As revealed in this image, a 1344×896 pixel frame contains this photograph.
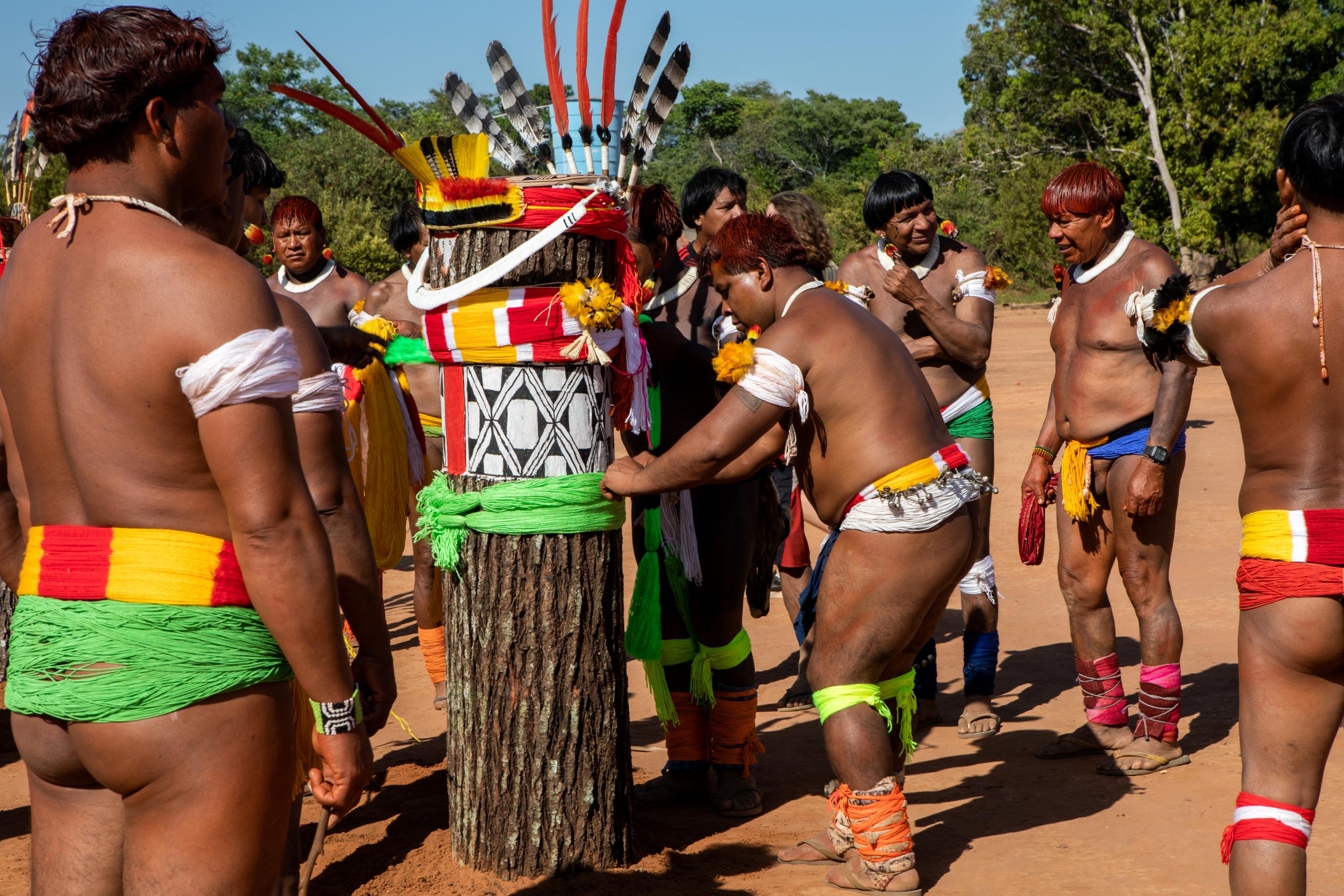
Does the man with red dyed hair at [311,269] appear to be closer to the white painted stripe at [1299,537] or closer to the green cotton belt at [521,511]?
the green cotton belt at [521,511]

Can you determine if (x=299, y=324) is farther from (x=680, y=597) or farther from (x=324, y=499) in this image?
(x=680, y=597)

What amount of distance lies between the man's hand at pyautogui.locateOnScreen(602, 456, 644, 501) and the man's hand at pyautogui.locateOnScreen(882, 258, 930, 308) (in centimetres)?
208

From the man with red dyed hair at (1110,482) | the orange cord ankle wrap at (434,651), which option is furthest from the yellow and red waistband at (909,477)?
the orange cord ankle wrap at (434,651)

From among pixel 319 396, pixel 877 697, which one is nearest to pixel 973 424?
pixel 877 697

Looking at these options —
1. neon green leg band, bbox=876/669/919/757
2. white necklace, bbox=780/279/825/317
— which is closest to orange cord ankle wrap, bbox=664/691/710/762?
neon green leg band, bbox=876/669/919/757

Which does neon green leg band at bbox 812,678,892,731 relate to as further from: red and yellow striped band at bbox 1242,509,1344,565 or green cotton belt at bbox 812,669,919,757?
red and yellow striped band at bbox 1242,509,1344,565

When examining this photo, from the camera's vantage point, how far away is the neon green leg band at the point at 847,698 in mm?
3434

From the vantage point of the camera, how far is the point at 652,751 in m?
4.96

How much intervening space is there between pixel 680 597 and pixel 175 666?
8.53 feet

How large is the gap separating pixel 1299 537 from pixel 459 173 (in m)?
2.44

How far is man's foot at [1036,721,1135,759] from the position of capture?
4586mm

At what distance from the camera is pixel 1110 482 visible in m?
4.52

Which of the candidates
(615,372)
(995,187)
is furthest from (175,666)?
(995,187)

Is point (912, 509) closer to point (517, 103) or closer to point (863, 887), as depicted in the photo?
point (863, 887)
